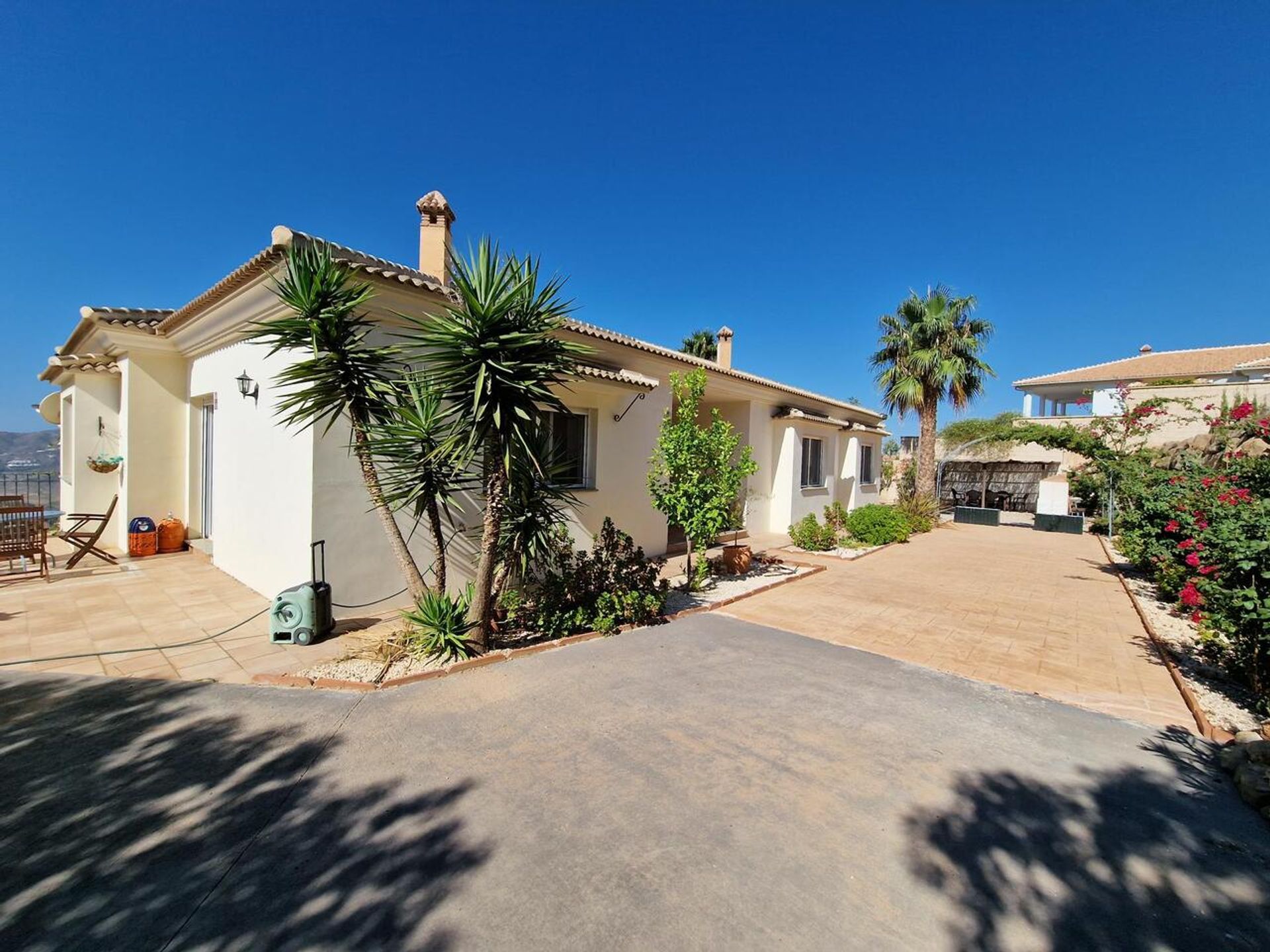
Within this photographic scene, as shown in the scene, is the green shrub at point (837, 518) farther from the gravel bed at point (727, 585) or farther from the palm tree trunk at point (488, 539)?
the palm tree trunk at point (488, 539)

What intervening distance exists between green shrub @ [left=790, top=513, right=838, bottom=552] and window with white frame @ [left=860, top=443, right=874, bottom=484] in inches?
326

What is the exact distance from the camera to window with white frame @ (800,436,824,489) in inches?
706

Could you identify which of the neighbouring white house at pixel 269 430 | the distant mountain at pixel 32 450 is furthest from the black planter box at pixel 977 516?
the distant mountain at pixel 32 450

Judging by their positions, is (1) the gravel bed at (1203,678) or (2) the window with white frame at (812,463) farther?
(2) the window with white frame at (812,463)

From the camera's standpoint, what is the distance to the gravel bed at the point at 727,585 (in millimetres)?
8539

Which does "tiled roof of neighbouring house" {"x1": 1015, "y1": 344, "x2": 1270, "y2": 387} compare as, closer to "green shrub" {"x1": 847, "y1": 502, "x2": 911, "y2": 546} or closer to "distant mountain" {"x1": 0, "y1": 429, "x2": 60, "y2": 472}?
"green shrub" {"x1": 847, "y1": 502, "x2": 911, "y2": 546}

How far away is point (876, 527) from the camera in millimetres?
16109

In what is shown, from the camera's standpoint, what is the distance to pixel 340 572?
22.7ft

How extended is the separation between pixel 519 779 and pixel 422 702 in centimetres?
165

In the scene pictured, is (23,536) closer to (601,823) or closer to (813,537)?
(601,823)

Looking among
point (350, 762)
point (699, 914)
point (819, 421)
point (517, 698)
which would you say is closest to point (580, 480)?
point (517, 698)

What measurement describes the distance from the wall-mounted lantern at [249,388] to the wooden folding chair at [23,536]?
402 centimetres

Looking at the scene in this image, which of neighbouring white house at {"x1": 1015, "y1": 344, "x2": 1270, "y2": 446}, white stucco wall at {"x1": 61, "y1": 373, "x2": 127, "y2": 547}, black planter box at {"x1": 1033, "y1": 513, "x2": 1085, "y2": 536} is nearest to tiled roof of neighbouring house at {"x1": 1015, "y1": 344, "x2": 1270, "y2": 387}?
neighbouring white house at {"x1": 1015, "y1": 344, "x2": 1270, "y2": 446}

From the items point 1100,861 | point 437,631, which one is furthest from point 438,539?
point 1100,861
